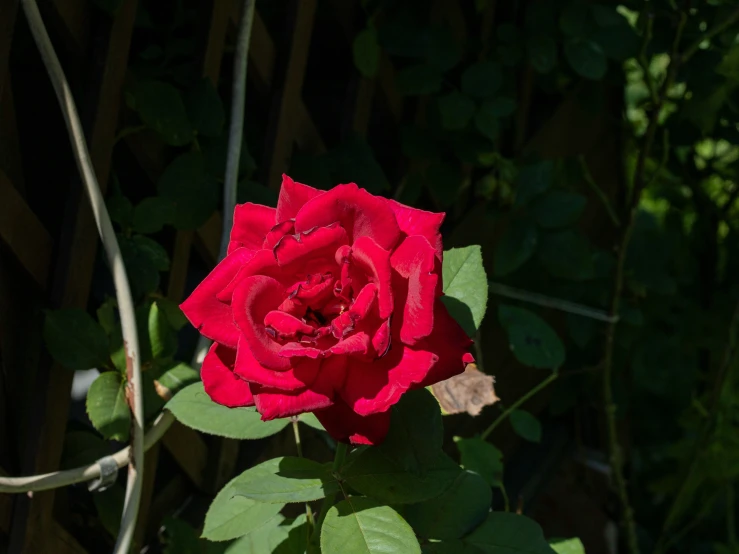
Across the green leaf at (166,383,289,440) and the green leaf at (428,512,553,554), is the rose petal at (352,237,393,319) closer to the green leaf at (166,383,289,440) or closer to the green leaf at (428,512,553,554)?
the green leaf at (166,383,289,440)

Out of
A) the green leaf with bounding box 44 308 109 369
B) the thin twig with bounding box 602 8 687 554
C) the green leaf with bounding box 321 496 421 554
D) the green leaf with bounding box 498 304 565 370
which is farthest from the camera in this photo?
the thin twig with bounding box 602 8 687 554

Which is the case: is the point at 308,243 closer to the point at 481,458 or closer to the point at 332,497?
the point at 332,497

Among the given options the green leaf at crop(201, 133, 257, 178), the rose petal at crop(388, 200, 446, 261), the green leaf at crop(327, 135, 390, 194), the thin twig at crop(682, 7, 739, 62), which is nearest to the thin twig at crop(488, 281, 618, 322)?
the green leaf at crop(327, 135, 390, 194)

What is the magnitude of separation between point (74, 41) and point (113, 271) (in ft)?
0.93

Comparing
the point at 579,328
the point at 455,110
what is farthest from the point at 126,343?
the point at 579,328

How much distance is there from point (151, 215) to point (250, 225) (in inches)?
14.9

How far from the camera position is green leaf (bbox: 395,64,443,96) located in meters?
1.40

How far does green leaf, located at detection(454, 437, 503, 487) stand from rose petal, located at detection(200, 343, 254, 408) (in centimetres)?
64

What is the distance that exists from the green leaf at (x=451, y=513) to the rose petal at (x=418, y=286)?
344 mm

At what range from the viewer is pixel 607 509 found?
2.19m

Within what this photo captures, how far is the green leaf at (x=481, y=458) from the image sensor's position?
126 centimetres

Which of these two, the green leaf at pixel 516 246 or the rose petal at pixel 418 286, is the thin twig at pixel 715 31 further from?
the rose petal at pixel 418 286

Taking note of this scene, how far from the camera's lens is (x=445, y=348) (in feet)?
2.12

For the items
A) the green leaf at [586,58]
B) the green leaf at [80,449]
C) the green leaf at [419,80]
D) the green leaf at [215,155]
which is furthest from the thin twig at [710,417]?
the green leaf at [80,449]
